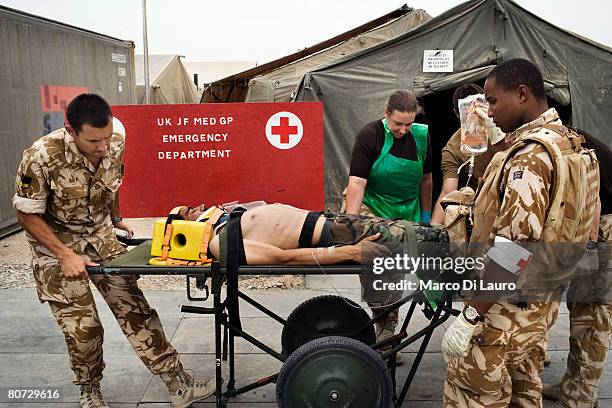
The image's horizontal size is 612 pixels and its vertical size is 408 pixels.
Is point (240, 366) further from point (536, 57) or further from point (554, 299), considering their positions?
point (536, 57)

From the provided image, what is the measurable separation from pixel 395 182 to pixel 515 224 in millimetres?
1568

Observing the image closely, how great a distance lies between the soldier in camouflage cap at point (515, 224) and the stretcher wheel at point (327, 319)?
106 centimetres

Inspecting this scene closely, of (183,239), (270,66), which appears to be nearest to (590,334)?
(183,239)

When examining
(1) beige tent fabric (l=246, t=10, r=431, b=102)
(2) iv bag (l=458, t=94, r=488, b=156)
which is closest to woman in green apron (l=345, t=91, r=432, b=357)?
(2) iv bag (l=458, t=94, r=488, b=156)

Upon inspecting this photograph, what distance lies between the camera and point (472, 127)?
3.64 metres

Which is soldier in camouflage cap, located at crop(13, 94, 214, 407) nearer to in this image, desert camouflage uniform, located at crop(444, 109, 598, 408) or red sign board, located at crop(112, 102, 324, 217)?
red sign board, located at crop(112, 102, 324, 217)

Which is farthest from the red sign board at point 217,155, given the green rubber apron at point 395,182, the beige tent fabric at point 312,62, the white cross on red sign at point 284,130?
the beige tent fabric at point 312,62

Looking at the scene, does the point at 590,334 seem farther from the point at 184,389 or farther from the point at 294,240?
the point at 184,389

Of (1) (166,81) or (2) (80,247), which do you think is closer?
(2) (80,247)

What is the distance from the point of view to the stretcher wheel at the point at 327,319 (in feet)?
11.8

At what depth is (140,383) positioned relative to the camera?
12.4 feet

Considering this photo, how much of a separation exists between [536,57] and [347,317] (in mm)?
5060

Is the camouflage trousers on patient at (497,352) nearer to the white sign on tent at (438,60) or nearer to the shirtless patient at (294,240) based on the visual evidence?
the shirtless patient at (294,240)

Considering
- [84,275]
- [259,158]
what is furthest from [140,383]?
[259,158]
